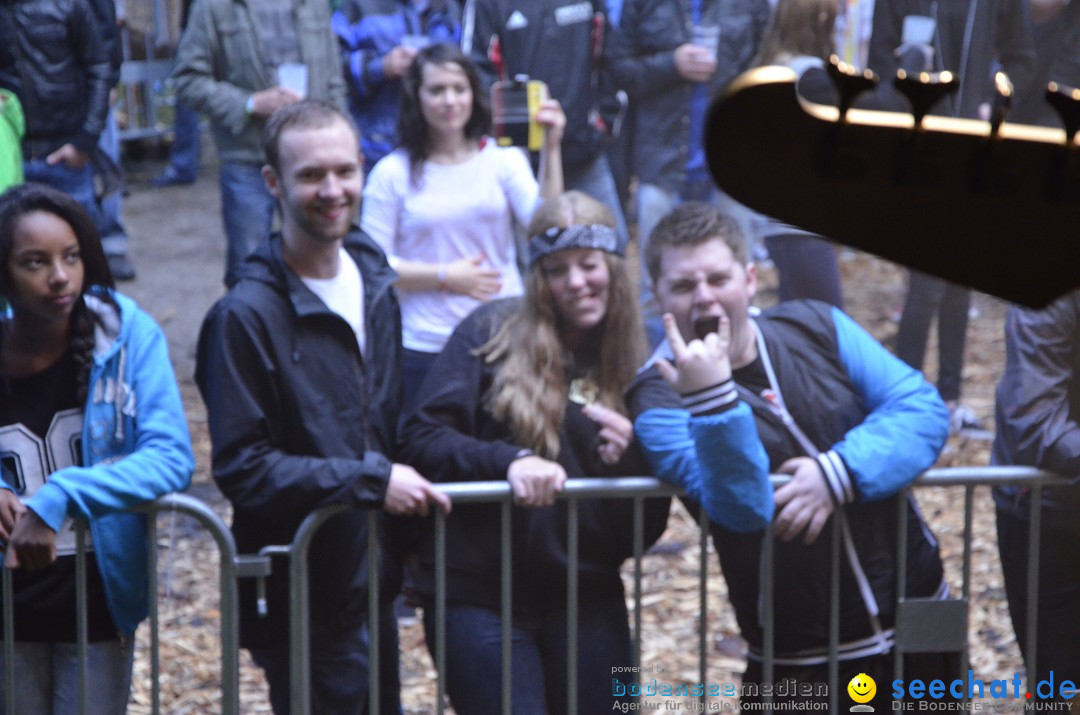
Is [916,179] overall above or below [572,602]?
above

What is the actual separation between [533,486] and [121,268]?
5.57 m

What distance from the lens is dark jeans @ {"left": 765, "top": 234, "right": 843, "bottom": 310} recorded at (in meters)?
5.73

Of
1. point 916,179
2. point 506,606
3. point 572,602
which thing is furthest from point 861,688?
point 916,179

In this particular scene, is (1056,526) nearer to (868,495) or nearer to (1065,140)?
(868,495)

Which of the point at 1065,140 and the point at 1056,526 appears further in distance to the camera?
the point at 1056,526

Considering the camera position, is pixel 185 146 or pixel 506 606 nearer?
pixel 506 606

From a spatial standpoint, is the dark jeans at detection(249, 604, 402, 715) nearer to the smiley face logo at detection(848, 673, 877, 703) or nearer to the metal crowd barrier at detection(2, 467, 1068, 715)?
the metal crowd barrier at detection(2, 467, 1068, 715)

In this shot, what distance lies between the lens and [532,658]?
3.54 meters

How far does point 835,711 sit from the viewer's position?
3438 millimetres

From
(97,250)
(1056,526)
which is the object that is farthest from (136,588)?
(1056,526)

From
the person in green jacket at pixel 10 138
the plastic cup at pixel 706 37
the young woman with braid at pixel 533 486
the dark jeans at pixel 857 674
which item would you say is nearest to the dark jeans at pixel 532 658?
the young woman with braid at pixel 533 486

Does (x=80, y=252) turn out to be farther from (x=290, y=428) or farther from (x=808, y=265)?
(x=808, y=265)

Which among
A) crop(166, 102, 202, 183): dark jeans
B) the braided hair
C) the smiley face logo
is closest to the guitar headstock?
the smiley face logo

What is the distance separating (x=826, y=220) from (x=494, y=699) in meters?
2.48
